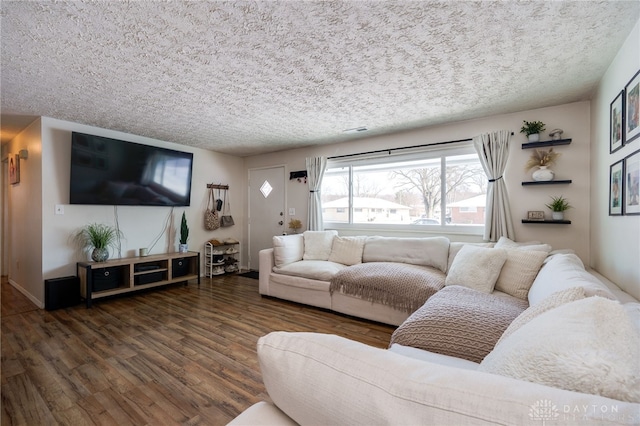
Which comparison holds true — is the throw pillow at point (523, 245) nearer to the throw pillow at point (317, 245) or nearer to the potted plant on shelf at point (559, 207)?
the potted plant on shelf at point (559, 207)

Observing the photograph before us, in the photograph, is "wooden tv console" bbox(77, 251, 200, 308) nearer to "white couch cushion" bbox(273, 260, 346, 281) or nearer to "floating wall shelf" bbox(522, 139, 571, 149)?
"white couch cushion" bbox(273, 260, 346, 281)

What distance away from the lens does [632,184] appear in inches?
68.0

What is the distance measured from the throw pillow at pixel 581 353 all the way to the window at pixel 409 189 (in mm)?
2949

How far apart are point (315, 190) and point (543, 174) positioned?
301 cm

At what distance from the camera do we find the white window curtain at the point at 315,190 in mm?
4641

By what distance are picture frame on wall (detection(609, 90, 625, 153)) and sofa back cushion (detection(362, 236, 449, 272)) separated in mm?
1642

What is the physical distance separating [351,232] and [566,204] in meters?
2.63

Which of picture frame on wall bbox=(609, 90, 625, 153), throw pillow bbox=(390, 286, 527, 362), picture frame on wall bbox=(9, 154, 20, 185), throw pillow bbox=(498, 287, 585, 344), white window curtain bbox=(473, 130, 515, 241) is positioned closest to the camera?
throw pillow bbox=(498, 287, 585, 344)

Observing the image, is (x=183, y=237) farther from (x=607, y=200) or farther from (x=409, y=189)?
(x=607, y=200)

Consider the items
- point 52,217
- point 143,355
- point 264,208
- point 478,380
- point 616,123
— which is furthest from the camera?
point 264,208

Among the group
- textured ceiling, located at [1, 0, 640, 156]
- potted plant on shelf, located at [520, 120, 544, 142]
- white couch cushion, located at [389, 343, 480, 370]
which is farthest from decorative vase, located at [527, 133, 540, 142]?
white couch cushion, located at [389, 343, 480, 370]

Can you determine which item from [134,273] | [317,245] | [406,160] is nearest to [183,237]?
[134,273]

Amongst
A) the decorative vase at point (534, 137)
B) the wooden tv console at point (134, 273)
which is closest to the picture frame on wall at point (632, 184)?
the decorative vase at point (534, 137)

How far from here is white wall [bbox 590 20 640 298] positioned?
1713 mm
